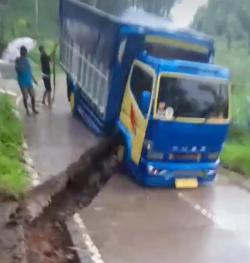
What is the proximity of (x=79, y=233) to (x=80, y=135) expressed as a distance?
20.3 feet

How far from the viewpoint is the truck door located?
41.3 ft

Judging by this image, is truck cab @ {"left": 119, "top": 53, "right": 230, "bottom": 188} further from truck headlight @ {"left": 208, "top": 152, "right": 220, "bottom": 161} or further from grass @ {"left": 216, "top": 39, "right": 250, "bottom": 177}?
grass @ {"left": 216, "top": 39, "right": 250, "bottom": 177}

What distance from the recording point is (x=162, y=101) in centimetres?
1251

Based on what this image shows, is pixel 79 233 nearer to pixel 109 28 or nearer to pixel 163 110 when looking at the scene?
pixel 163 110

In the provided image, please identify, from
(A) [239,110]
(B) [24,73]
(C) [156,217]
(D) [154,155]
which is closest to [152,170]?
(D) [154,155]

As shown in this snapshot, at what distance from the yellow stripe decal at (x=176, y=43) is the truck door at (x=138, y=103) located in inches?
25.1

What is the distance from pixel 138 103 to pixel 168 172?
58.2 inches

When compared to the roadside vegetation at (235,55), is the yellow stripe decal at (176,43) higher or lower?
higher

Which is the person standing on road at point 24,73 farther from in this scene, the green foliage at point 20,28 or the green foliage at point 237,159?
the green foliage at point 20,28

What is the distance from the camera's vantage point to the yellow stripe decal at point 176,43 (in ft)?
45.0

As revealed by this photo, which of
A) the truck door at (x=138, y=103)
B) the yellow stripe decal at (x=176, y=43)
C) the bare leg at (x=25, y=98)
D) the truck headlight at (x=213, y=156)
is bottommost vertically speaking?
the bare leg at (x=25, y=98)

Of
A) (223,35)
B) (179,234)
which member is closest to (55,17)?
(223,35)

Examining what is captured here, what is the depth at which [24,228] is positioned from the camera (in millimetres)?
9461

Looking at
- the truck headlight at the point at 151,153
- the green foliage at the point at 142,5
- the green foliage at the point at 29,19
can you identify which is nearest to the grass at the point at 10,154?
the truck headlight at the point at 151,153
